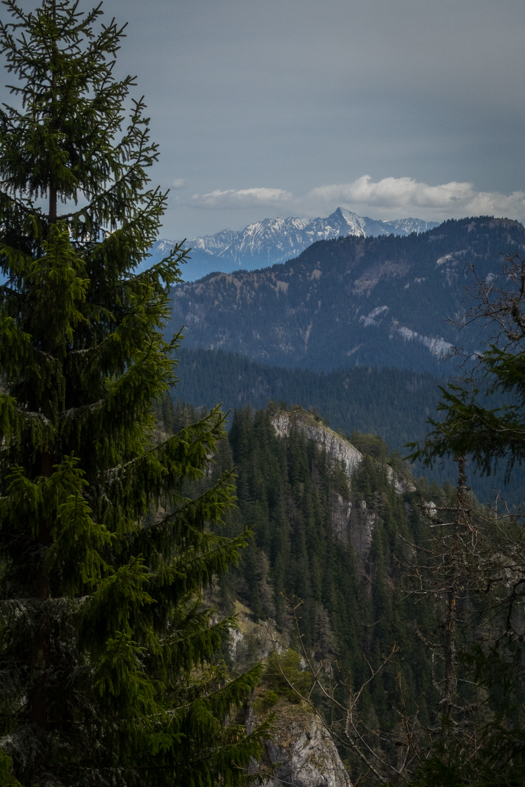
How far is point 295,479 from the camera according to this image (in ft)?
348

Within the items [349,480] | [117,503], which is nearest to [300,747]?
[117,503]

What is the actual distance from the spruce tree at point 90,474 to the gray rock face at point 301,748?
1735 centimetres

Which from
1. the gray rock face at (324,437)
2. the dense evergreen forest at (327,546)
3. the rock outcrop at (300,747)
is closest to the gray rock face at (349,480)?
the gray rock face at (324,437)

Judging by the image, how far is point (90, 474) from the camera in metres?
7.69

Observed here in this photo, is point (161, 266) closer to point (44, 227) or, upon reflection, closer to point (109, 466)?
point (44, 227)

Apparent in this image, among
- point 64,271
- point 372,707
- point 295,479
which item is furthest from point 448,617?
point 295,479

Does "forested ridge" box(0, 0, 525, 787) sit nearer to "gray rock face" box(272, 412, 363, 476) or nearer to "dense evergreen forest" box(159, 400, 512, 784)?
"dense evergreen forest" box(159, 400, 512, 784)

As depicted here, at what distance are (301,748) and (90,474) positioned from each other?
77.3 feet

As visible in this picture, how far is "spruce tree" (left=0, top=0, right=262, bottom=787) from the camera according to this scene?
6.59 meters

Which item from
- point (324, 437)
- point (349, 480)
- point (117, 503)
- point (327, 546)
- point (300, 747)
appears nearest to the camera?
point (117, 503)

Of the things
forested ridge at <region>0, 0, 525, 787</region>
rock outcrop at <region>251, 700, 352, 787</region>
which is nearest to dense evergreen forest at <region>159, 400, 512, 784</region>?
rock outcrop at <region>251, 700, 352, 787</region>

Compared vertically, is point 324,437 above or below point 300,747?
below

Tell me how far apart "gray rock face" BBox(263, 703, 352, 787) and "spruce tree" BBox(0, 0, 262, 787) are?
683 inches

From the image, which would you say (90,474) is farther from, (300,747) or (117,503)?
(300,747)
